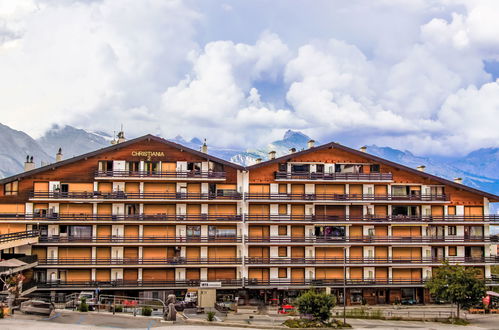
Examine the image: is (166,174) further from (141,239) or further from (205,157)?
(141,239)

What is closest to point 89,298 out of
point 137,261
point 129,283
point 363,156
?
point 129,283

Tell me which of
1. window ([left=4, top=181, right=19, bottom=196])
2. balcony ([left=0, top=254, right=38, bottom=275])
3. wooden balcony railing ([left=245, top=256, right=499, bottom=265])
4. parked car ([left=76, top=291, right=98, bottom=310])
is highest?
window ([left=4, top=181, right=19, bottom=196])

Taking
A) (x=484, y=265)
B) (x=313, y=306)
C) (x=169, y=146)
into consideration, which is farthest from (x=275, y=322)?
(x=484, y=265)

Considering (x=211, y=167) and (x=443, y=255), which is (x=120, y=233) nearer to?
(x=211, y=167)

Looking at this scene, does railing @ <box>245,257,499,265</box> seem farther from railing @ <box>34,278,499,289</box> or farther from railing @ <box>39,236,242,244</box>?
railing @ <box>39,236,242,244</box>

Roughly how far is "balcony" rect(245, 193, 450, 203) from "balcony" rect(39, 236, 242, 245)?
5820 mm

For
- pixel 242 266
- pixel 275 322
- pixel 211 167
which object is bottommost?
pixel 275 322

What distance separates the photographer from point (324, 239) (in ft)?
242

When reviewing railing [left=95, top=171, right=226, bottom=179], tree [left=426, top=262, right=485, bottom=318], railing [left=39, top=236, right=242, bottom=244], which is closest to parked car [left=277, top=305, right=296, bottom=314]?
railing [left=39, top=236, right=242, bottom=244]

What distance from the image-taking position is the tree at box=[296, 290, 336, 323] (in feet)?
181

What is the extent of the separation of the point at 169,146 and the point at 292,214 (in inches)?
668

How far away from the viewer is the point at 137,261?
70.9m

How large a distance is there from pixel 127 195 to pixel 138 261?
7.76 meters

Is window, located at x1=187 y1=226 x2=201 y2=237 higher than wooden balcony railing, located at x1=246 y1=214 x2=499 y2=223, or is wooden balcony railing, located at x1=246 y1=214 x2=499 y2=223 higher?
wooden balcony railing, located at x1=246 y1=214 x2=499 y2=223
